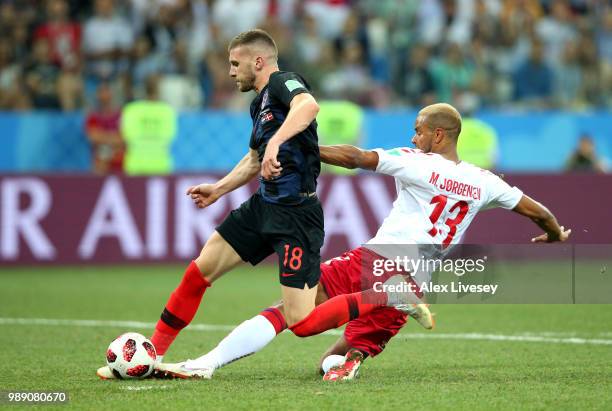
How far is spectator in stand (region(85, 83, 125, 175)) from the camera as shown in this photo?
1529 cm

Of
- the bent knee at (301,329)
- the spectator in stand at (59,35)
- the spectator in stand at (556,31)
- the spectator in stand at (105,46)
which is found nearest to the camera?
the bent knee at (301,329)

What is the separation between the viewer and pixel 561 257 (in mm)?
7859

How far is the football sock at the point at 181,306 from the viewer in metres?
6.79

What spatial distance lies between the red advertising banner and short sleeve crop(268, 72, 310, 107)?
7681mm

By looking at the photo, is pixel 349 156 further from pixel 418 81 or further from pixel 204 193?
pixel 418 81

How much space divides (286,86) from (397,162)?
0.77 metres

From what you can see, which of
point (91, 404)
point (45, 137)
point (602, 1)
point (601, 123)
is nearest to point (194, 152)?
point (45, 137)

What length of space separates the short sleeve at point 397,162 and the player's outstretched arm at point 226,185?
83cm

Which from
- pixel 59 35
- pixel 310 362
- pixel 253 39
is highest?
pixel 59 35

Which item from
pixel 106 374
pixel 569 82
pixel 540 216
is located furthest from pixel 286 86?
pixel 569 82

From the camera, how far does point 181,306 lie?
6.81 m

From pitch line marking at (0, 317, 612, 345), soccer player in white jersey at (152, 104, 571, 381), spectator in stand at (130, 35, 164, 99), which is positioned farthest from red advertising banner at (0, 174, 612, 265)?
soccer player in white jersey at (152, 104, 571, 381)

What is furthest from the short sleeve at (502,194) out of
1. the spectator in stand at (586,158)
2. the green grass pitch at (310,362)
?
the spectator in stand at (586,158)

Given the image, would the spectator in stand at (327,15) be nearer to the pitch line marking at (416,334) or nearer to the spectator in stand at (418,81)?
the spectator in stand at (418,81)
